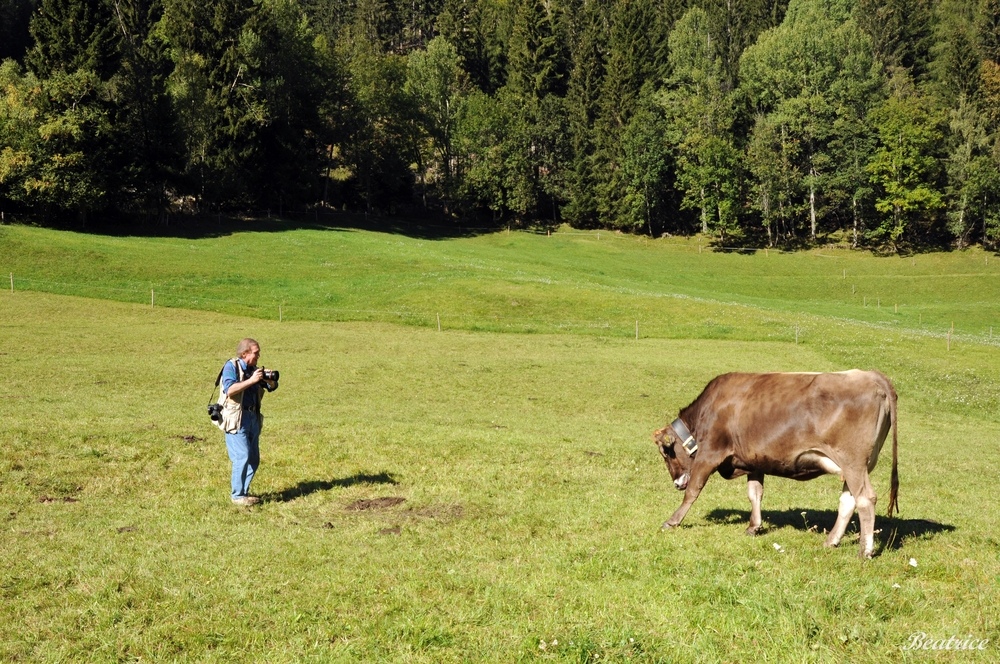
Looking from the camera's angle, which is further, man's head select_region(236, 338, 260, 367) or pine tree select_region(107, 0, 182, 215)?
pine tree select_region(107, 0, 182, 215)

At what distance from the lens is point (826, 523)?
44.0ft

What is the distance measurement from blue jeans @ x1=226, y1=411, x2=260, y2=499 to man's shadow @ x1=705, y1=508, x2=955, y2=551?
790 cm

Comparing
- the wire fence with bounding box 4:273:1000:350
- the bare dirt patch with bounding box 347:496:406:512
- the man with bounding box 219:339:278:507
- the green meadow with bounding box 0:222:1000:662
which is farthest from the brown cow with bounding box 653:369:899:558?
the wire fence with bounding box 4:273:1000:350

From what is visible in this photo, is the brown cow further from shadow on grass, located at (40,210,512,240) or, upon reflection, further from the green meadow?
shadow on grass, located at (40,210,512,240)

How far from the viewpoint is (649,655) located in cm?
781

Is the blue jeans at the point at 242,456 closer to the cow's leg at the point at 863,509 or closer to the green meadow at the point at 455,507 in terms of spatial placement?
the green meadow at the point at 455,507

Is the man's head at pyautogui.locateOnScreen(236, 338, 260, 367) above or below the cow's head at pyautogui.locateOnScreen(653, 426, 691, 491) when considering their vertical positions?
above

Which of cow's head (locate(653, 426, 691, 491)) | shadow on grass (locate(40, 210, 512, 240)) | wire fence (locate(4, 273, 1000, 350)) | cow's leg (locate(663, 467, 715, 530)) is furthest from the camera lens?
shadow on grass (locate(40, 210, 512, 240))

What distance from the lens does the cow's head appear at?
13.0m

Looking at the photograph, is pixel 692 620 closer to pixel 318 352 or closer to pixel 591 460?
pixel 591 460

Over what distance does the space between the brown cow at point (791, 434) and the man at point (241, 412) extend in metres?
6.97

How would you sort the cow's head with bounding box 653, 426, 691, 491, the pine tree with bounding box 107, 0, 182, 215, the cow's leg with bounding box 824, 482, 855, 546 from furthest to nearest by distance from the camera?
the pine tree with bounding box 107, 0, 182, 215, the cow's head with bounding box 653, 426, 691, 491, the cow's leg with bounding box 824, 482, 855, 546

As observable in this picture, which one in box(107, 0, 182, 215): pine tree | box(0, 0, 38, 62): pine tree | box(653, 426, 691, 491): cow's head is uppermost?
box(0, 0, 38, 62): pine tree

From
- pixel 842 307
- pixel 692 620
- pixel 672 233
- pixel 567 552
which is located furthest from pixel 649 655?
pixel 672 233
